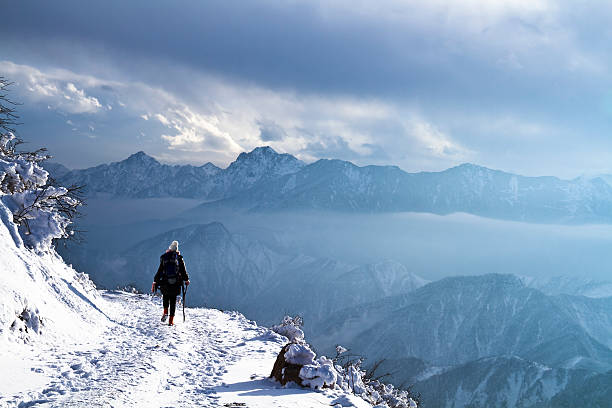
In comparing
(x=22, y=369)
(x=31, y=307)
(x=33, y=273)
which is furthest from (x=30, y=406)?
(x=33, y=273)

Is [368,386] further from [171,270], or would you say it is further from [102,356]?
[102,356]

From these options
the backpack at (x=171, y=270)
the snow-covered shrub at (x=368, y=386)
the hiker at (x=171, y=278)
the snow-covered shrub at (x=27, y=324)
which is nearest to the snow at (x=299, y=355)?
the snow-covered shrub at (x=368, y=386)

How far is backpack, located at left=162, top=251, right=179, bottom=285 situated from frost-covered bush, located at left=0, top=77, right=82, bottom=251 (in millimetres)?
4145

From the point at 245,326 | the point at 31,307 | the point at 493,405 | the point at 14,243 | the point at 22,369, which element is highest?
the point at 14,243

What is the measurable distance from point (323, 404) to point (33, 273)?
10368mm

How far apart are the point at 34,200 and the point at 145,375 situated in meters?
9.75

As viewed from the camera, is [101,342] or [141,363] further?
[101,342]

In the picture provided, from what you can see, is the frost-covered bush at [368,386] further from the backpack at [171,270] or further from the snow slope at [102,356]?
the backpack at [171,270]

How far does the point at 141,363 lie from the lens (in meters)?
9.85

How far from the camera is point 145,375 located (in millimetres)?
9078

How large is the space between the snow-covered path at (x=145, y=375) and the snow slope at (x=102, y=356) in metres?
0.02

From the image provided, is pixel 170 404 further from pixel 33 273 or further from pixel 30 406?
pixel 33 273

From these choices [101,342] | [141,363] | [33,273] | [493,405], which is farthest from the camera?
[493,405]

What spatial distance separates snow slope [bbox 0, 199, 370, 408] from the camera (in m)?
7.81
